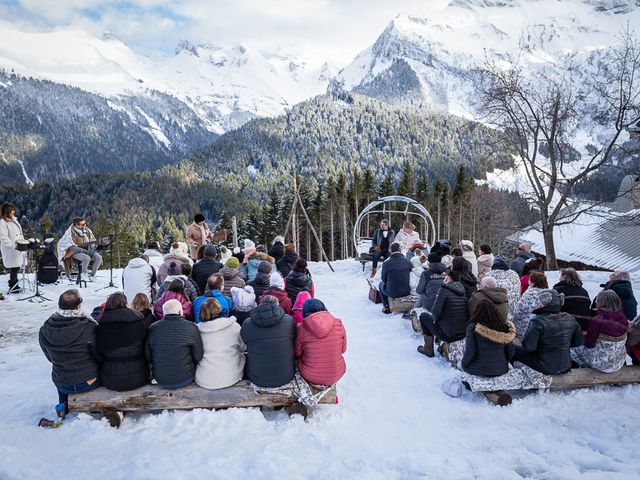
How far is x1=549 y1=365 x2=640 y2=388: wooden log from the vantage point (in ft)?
18.2

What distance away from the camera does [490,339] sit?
5.29 metres

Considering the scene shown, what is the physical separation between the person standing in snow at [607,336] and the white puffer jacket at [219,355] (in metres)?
4.63

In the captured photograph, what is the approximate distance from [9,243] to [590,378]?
490 inches

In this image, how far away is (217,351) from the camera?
5.12 metres

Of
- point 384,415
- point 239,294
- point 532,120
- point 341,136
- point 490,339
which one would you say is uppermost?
point 341,136

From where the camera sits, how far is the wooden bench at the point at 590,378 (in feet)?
18.2

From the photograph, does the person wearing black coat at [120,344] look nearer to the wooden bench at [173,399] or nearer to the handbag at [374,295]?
the wooden bench at [173,399]

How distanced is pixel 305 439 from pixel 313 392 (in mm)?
677

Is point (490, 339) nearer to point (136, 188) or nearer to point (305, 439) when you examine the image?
point (305, 439)

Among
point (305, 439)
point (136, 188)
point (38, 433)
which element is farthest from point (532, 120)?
point (136, 188)

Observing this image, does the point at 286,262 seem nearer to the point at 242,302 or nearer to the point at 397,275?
the point at 397,275

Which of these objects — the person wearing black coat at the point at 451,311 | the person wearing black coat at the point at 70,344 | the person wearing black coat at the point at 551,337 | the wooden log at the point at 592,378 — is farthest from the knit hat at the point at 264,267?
the wooden log at the point at 592,378

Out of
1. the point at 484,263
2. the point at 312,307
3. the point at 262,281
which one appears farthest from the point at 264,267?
the point at 484,263

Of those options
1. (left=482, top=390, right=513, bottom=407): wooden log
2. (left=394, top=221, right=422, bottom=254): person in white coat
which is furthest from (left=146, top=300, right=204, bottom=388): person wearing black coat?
(left=394, top=221, right=422, bottom=254): person in white coat
